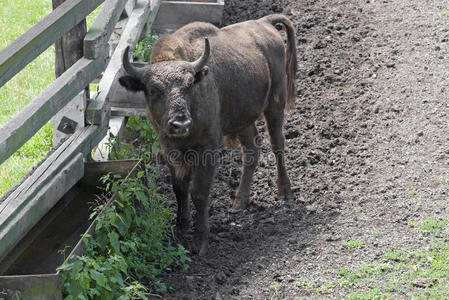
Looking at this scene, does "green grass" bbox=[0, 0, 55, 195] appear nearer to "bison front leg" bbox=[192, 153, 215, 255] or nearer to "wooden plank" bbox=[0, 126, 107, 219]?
"wooden plank" bbox=[0, 126, 107, 219]

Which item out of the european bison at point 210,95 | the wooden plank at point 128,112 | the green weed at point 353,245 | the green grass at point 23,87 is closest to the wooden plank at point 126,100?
the wooden plank at point 128,112

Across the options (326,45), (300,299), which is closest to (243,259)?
(300,299)

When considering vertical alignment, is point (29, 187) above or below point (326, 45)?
above

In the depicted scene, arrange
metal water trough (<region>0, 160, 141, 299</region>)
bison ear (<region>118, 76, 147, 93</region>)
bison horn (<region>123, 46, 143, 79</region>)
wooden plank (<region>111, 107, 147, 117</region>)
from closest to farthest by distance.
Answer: metal water trough (<region>0, 160, 141, 299</region>), bison horn (<region>123, 46, 143, 79</region>), bison ear (<region>118, 76, 147, 93</region>), wooden plank (<region>111, 107, 147, 117</region>)

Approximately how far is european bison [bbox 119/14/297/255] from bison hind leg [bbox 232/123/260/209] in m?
0.01

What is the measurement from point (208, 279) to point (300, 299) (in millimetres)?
899

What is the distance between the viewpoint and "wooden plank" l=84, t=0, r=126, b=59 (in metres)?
6.10

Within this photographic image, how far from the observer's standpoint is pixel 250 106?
705cm

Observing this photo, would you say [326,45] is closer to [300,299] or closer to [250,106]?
[250,106]

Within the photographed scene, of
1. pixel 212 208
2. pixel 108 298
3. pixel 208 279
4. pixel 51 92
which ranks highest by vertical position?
pixel 51 92

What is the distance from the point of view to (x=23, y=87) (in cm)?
930

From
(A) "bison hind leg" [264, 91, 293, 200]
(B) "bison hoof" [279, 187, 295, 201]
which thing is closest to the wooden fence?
(A) "bison hind leg" [264, 91, 293, 200]

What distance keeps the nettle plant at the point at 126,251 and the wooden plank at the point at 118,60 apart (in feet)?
2.20

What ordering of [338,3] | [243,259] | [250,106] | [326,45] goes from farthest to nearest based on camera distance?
1. [338,3]
2. [326,45]
3. [250,106]
4. [243,259]
